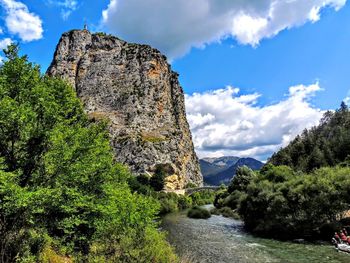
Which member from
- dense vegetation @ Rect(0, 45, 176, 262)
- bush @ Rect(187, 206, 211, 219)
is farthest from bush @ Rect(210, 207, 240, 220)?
dense vegetation @ Rect(0, 45, 176, 262)

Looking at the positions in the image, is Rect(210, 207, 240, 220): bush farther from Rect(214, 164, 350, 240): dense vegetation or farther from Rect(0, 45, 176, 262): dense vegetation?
Rect(0, 45, 176, 262): dense vegetation

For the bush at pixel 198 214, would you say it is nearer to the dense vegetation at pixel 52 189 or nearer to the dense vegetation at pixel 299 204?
the dense vegetation at pixel 299 204

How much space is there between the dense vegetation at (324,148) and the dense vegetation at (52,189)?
7684cm

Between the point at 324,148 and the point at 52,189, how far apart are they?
382ft

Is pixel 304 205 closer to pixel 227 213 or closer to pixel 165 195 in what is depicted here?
pixel 227 213

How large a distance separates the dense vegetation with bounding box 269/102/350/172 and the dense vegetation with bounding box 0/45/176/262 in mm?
76837

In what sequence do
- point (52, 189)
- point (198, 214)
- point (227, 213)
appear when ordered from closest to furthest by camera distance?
point (52, 189), point (198, 214), point (227, 213)

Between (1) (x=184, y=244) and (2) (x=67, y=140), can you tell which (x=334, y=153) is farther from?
(2) (x=67, y=140)

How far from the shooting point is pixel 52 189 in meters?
18.5

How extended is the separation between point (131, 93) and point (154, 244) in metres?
176

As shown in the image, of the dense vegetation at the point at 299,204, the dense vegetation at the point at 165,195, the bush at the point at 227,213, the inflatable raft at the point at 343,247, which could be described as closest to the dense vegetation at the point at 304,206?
the dense vegetation at the point at 299,204

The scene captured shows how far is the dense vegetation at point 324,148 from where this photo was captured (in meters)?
111

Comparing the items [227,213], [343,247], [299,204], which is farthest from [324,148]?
[343,247]

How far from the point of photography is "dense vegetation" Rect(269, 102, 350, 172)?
4375 inches
